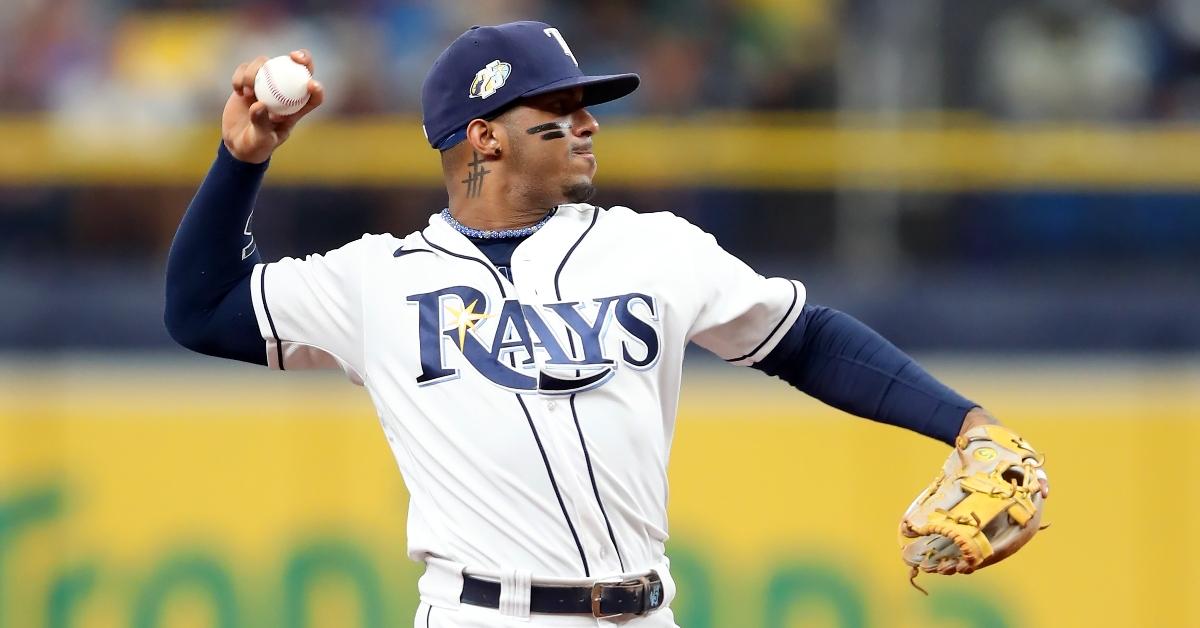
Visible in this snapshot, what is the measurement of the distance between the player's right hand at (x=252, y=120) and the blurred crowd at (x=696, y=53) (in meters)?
3.72

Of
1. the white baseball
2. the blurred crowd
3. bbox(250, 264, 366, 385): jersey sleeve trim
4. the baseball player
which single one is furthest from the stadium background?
the white baseball

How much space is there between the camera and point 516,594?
2816 millimetres

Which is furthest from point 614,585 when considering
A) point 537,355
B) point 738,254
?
point 738,254

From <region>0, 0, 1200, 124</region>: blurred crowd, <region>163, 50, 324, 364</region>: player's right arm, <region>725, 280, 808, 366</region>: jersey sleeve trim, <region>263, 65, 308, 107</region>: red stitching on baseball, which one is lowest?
<region>725, 280, 808, 366</region>: jersey sleeve trim

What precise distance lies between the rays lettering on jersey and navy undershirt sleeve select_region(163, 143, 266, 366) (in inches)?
15.6

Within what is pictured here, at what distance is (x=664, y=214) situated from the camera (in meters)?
3.10

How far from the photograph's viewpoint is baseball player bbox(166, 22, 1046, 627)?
285cm

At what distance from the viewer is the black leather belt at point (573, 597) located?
9.25 feet

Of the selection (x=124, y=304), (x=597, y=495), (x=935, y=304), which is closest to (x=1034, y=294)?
(x=935, y=304)

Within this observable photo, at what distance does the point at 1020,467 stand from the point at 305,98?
1.38 m

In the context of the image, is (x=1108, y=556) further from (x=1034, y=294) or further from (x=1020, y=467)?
(x=1020, y=467)

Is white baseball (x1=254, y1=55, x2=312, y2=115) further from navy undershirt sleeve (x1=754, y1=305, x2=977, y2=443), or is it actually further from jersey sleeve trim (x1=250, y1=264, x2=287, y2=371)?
navy undershirt sleeve (x1=754, y1=305, x2=977, y2=443)

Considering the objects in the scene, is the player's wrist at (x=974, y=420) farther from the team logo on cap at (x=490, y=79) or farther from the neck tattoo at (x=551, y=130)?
the team logo on cap at (x=490, y=79)

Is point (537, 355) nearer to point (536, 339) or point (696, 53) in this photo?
point (536, 339)
